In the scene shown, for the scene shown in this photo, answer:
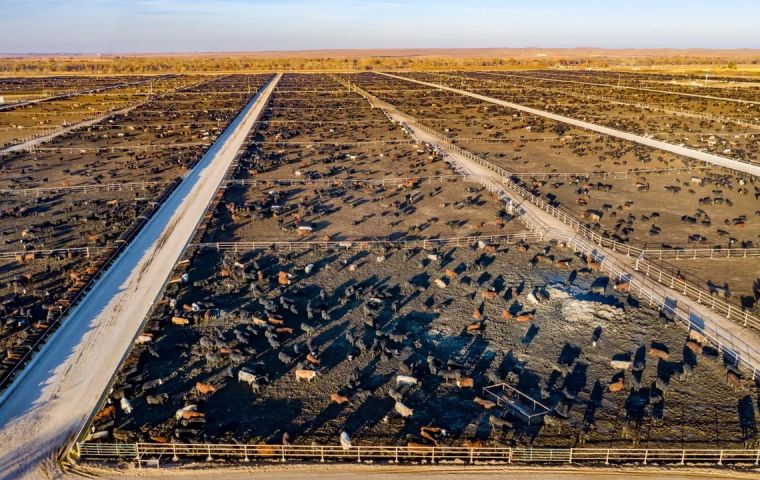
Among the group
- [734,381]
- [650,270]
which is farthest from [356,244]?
[734,381]

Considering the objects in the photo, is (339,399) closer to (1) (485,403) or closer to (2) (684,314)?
(1) (485,403)

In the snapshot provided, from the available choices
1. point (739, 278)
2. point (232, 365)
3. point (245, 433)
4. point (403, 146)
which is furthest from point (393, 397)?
point (403, 146)

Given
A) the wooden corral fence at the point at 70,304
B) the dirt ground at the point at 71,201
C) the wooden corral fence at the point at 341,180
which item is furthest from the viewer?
the wooden corral fence at the point at 341,180

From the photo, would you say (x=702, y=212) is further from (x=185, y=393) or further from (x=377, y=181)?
(x=185, y=393)

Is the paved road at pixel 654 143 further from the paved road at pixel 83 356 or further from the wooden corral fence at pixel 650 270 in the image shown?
the paved road at pixel 83 356

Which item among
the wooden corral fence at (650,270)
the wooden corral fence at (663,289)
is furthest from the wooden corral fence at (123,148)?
the wooden corral fence at (663,289)

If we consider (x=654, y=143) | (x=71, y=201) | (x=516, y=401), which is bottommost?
(x=516, y=401)
